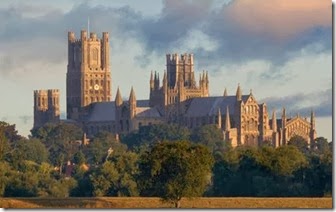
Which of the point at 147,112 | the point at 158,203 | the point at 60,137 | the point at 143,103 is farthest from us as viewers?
the point at 143,103

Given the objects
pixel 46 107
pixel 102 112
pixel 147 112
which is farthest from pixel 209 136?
pixel 46 107

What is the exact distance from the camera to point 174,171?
59719 mm

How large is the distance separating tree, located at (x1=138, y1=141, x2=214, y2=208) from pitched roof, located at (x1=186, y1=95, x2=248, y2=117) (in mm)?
114909

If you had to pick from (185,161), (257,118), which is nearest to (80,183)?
(185,161)

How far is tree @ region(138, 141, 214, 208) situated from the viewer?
58188mm

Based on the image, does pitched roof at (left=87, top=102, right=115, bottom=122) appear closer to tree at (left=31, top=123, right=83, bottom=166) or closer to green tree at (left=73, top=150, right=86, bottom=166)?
tree at (left=31, top=123, right=83, bottom=166)

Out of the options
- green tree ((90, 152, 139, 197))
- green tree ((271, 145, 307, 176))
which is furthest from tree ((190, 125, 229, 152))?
green tree ((271, 145, 307, 176))

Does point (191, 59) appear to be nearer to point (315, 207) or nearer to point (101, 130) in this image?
point (101, 130)

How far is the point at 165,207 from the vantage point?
54719 millimetres

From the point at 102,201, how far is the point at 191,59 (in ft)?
454

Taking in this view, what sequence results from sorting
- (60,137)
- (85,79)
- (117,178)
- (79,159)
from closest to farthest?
1. (117,178)
2. (79,159)
3. (60,137)
4. (85,79)

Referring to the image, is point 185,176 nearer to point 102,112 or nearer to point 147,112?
point 147,112

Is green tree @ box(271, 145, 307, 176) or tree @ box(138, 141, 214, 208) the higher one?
green tree @ box(271, 145, 307, 176)

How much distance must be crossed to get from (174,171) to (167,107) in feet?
406
